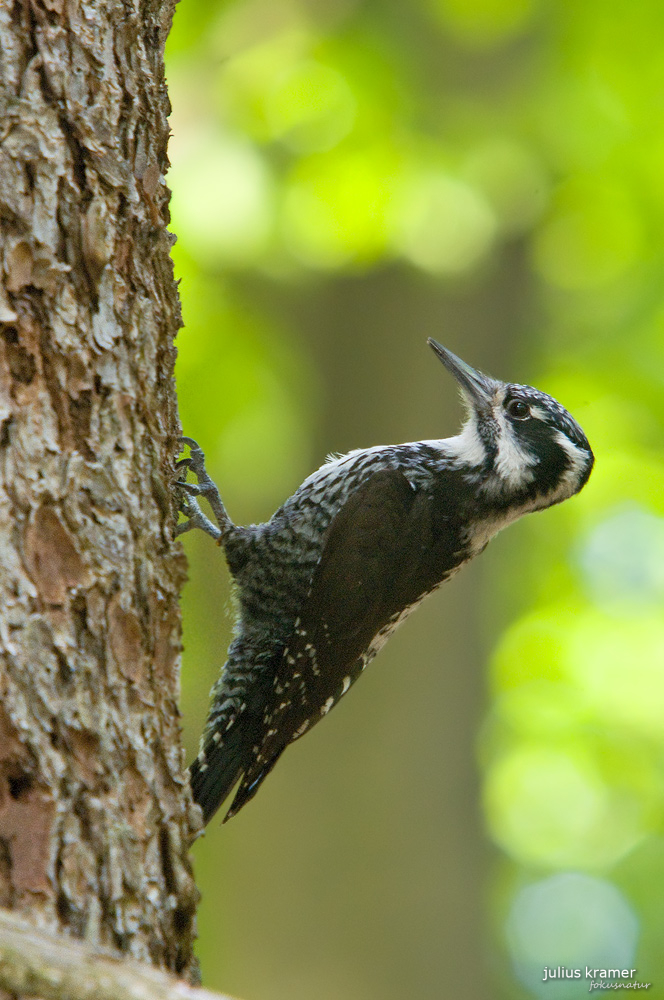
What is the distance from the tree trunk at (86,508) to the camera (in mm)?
1516

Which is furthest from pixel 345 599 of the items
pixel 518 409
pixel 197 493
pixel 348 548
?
pixel 518 409

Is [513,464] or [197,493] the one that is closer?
[197,493]

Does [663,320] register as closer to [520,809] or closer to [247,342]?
[247,342]

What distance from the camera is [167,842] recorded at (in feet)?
5.44

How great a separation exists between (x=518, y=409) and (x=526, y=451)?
16 cm

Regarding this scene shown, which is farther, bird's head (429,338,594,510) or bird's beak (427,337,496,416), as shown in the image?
bird's beak (427,337,496,416)

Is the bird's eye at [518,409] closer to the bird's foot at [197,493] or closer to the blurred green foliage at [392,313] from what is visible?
the bird's foot at [197,493]

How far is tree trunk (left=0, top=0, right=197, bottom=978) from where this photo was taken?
1516 mm

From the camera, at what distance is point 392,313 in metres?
5.00

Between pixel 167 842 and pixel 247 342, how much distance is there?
4.27m

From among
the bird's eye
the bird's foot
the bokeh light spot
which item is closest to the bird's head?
the bird's eye

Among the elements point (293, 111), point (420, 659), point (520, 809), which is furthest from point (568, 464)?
point (520, 809)

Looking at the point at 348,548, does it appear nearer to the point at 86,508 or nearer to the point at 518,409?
the point at 518,409

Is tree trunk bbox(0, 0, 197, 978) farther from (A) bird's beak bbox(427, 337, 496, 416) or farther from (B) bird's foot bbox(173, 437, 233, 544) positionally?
(A) bird's beak bbox(427, 337, 496, 416)
